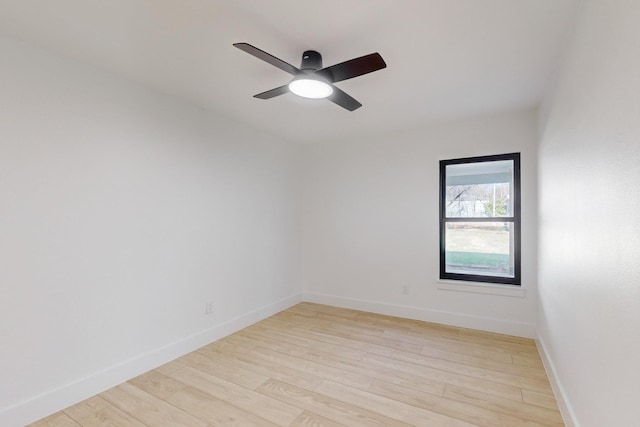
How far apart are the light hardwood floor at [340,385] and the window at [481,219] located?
0.74 m

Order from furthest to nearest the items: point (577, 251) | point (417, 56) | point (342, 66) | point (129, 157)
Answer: point (129, 157) < point (417, 56) < point (342, 66) < point (577, 251)

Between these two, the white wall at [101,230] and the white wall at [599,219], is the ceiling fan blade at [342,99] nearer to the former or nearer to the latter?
the white wall at [599,219]

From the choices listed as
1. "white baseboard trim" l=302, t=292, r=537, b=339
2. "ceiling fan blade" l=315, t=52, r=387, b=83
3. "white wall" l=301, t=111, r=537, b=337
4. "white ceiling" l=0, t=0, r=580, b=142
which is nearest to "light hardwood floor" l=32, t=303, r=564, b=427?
"white baseboard trim" l=302, t=292, r=537, b=339

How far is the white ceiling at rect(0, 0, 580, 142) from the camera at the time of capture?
158cm

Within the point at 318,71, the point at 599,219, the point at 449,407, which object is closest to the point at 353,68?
the point at 318,71

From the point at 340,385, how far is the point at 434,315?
1808 millimetres

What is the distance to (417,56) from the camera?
204 centimetres

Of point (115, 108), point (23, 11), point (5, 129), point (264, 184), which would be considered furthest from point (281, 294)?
point (23, 11)

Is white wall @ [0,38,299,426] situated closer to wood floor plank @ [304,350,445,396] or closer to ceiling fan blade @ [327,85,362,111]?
wood floor plank @ [304,350,445,396]

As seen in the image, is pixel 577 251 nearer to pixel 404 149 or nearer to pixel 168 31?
pixel 404 149

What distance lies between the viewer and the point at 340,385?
224cm

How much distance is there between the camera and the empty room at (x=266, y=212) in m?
1.53

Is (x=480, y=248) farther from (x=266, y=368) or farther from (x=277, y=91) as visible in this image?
(x=277, y=91)

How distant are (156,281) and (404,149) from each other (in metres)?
3.16
